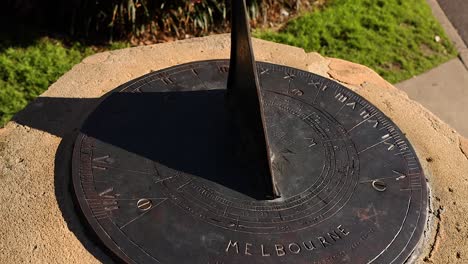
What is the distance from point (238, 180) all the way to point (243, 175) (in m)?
0.04

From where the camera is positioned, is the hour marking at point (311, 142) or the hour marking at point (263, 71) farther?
the hour marking at point (263, 71)

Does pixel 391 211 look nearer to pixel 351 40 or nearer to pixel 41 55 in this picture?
pixel 351 40

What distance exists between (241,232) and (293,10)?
400cm

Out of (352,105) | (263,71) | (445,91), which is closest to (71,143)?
(263,71)

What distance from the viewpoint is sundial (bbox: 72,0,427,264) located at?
9.30 feet

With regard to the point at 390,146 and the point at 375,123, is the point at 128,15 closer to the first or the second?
the point at 375,123

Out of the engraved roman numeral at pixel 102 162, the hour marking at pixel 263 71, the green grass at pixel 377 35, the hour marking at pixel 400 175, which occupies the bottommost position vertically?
the green grass at pixel 377 35

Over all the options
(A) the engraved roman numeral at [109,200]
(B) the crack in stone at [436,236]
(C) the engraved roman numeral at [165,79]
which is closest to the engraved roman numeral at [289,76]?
(C) the engraved roman numeral at [165,79]

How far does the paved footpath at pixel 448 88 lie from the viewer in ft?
16.8

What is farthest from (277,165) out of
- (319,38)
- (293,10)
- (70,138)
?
(293,10)

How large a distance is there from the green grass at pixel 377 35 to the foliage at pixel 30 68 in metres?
1.91

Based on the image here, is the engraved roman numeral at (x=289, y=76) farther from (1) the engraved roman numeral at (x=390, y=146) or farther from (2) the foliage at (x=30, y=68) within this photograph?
(2) the foliage at (x=30, y=68)

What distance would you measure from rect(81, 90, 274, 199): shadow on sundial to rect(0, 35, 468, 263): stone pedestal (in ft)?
0.80

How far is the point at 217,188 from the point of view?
3082 millimetres
